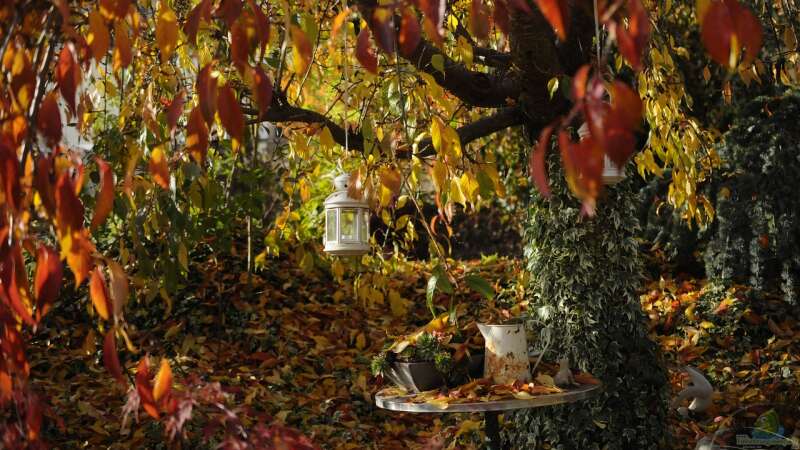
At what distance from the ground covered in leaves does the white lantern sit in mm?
368

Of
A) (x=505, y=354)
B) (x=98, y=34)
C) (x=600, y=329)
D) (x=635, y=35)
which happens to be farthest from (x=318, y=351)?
(x=635, y=35)

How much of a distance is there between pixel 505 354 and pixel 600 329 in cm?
88

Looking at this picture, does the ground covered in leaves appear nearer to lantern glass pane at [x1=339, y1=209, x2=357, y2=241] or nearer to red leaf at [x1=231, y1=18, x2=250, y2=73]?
lantern glass pane at [x1=339, y1=209, x2=357, y2=241]

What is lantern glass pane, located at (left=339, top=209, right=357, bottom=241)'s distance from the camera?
3.40 m

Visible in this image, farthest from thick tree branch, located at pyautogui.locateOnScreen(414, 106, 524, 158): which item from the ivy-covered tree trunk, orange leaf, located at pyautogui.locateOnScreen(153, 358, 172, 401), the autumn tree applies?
orange leaf, located at pyautogui.locateOnScreen(153, 358, 172, 401)

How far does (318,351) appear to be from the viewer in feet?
16.4

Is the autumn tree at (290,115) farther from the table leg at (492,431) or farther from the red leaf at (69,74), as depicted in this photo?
the table leg at (492,431)

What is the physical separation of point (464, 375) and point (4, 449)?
5.74 feet

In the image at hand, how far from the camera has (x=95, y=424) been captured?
3.97 m

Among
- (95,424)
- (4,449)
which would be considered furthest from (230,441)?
(95,424)

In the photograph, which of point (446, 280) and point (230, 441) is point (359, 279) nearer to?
point (446, 280)

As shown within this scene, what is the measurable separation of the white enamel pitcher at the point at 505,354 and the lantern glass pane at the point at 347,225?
70 centimetres

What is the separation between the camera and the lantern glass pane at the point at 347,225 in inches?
134

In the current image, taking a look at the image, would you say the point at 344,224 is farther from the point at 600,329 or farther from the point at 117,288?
the point at 117,288
